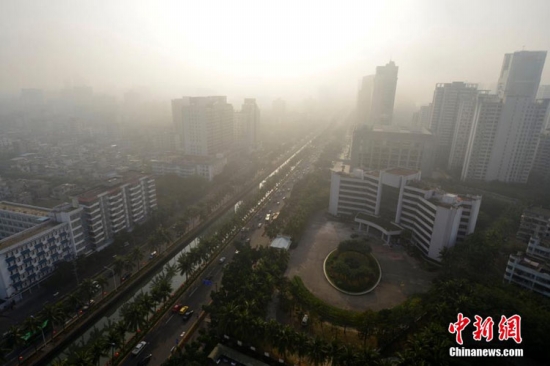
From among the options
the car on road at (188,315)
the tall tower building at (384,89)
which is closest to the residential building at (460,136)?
the tall tower building at (384,89)

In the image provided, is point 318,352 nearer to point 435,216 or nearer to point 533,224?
point 435,216

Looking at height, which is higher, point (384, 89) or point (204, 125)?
point (384, 89)

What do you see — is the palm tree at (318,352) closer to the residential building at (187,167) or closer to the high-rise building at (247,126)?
the residential building at (187,167)

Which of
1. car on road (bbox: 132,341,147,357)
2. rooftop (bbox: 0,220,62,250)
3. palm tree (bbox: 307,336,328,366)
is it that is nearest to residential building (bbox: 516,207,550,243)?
palm tree (bbox: 307,336,328,366)

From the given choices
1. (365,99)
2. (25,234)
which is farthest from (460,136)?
(25,234)

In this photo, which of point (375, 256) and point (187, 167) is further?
point (187, 167)

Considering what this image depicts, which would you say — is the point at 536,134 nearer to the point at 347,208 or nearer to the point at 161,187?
the point at 347,208

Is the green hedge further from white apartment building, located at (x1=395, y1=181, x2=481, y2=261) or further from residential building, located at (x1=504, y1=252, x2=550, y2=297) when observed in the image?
residential building, located at (x1=504, y1=252, x2=550, y2=297)

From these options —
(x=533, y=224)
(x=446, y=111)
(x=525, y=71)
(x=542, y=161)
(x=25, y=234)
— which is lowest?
(x=533, y=224)
